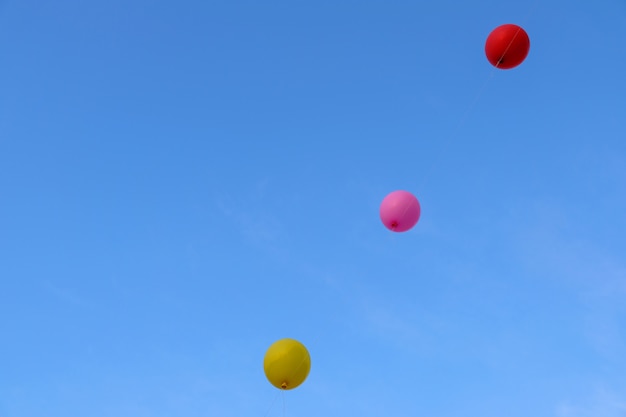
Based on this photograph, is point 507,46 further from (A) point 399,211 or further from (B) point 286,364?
(B) point 286,364

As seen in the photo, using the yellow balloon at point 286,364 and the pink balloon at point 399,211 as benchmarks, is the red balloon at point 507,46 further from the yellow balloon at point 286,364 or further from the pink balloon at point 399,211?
the yellow balloon at point 286,364

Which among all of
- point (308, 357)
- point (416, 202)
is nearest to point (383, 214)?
point (416, 202)

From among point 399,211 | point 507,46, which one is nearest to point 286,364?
point 399,211

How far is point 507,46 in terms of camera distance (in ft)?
37.0

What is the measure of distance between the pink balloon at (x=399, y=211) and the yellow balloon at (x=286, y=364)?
107 inches

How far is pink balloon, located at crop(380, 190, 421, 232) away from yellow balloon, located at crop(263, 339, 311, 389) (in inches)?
107

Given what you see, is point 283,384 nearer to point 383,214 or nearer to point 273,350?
point 273,350

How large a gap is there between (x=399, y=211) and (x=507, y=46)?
3364 mm

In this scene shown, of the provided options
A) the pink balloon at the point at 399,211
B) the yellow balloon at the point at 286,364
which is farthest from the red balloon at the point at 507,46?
the yellow balloon at the point at 286,364

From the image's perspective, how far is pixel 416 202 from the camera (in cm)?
1182

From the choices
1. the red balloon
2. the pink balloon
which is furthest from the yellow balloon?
the red balloon

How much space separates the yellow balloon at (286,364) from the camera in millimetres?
10242

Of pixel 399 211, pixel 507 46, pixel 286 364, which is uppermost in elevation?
pixel 507 46

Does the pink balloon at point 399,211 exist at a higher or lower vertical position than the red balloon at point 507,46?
lower
